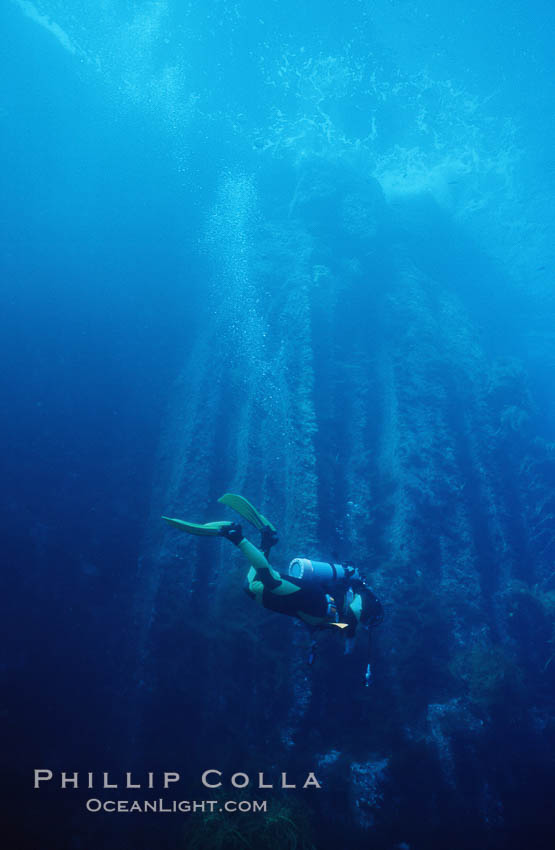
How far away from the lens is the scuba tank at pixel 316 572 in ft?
21.2

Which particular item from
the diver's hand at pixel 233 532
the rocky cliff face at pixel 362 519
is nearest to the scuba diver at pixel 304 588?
the diver's hand at pixel 233 532

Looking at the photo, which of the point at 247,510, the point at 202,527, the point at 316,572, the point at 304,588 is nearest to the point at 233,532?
the point at 202,527

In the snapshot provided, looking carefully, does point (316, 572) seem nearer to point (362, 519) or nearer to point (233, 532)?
point (233, 532)

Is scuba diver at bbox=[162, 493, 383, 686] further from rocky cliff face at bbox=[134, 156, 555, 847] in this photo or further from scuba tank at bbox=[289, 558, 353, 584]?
rocky cliff face at bbox=[134, 156, 555, 847]

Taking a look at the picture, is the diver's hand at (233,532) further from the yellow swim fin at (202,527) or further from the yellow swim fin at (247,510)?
the yellow swim fin at (247,510)

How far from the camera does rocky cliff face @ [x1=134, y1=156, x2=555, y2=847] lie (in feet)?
25.1

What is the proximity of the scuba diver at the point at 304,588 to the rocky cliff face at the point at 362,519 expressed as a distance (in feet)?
8.38

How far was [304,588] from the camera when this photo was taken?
6.31m

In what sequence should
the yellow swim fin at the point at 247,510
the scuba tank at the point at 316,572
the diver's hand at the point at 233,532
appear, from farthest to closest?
the yellow swim fin at the point at 247,510, the scuba tank at the point at 316,572, the diver's hand at the point at 233,532

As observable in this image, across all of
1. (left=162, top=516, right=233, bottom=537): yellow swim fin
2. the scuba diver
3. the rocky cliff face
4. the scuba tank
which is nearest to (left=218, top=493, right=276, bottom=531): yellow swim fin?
the scuba diver

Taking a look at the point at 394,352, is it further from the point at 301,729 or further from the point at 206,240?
the point at 301,729

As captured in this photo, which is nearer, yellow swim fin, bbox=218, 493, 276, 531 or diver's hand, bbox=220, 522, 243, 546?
diver's hand, bbox=220, 522, 243, 546

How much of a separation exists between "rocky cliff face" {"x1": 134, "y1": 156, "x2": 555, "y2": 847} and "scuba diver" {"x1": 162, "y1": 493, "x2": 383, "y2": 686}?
2.55m

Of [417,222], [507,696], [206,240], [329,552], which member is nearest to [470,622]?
[507,696]
